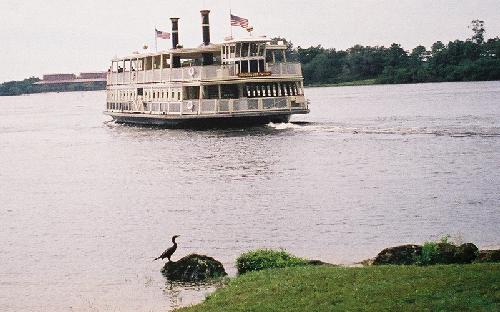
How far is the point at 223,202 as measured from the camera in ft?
109

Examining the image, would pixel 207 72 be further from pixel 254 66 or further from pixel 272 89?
pixel 272 89

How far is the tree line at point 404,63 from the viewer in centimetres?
15650

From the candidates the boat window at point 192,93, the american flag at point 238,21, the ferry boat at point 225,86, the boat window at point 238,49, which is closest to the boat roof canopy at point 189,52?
the ferry boat at point 225,86

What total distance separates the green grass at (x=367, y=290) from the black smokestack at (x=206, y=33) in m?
51.5

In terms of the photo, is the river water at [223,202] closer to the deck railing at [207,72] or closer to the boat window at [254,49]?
the deck railing at [207,72]

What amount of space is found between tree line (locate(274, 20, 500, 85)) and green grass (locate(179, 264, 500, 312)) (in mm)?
143642

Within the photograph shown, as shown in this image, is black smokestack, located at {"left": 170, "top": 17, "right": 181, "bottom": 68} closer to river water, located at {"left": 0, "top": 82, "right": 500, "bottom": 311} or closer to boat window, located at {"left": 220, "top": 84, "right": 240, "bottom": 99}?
boat window, located at {"left": 220, "top": 84, "right": 240, "bottom": 99}

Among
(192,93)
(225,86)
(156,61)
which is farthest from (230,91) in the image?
(156,61)

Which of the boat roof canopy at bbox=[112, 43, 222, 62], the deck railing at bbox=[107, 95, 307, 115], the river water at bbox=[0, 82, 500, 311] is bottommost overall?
the river water at bbox=[0, 82, 500, 311]

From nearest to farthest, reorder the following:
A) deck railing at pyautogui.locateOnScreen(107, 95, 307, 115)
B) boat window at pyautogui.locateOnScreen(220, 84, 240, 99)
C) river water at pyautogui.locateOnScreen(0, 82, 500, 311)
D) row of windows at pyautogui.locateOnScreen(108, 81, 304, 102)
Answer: river water at pyautogui.locateOnScreen(0, 82, 500, 311), deck railing at pyautogui.locateOnScreen(107, 95, 307, 115), row of windows at pyautogui.locateOnScreen(108, 81, 304, 102), boat window at pyautogui.locateOnScreen(220, 84, 240, 99)

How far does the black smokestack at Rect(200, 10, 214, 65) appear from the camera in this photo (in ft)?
223

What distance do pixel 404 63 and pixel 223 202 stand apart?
15249cm

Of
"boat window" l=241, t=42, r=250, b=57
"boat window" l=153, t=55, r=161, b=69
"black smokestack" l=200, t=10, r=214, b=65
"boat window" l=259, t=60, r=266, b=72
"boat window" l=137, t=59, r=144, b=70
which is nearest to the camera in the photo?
"boat window" l=241, t=42, r=250, b=57

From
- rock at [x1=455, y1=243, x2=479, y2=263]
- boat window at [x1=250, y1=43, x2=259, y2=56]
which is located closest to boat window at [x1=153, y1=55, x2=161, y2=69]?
boat window at [x1=250, y1=43, x2=259, y2=56]
